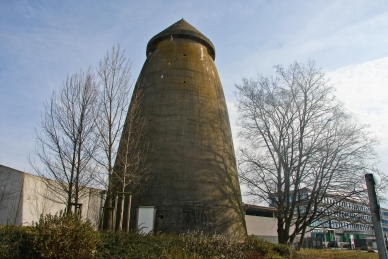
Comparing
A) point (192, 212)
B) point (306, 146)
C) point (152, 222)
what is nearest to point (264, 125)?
point (306, 146)

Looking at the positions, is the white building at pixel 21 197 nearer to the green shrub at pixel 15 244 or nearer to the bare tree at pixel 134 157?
the bare tree at pixel 134 157

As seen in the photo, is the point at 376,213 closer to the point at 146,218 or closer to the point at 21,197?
the point at 146,218

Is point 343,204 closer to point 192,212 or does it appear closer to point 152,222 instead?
point 192,212

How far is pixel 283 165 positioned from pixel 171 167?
6.66 meters

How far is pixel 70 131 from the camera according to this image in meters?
13.3

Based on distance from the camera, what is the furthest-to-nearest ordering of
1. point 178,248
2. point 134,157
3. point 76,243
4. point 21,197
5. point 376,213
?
point 21,197
point 134,157
point 178,248
point 76,243
point 376,213

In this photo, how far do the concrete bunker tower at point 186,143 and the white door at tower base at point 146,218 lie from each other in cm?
4

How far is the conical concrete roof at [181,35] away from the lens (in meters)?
17.9

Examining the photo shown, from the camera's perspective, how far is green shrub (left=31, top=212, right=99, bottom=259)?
21.7 ft

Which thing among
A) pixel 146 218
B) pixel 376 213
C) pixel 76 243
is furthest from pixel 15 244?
pixel 376 213

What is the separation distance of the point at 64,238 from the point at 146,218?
252 inches

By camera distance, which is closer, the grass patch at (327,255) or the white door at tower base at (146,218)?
the white door at tower base at (146,218)

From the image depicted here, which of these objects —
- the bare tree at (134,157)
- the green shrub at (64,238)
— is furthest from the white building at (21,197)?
the green shrub at (64,238)

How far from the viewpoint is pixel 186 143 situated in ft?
47.4
